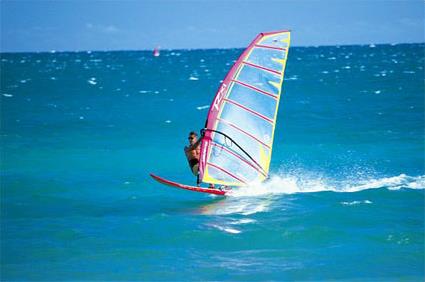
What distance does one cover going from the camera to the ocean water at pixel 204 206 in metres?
9.52

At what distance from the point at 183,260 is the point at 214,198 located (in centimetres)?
353

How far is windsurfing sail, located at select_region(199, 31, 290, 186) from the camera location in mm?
11906

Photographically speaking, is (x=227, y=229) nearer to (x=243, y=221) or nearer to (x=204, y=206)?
(x=243, y=221)

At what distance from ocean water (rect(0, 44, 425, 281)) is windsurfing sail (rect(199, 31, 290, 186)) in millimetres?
762

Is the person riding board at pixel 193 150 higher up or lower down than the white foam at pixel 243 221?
higher up

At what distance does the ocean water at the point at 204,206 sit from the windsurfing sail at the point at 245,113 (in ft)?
2.50

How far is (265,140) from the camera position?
1242 cm

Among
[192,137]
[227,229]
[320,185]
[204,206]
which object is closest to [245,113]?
[192,137]

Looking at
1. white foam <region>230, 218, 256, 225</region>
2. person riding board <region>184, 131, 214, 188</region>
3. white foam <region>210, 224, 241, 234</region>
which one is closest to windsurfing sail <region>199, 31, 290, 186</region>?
person riding board <region>184, 131, 214, 188</region>

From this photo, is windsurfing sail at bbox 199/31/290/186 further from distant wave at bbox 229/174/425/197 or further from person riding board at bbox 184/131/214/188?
distant wave at bbox 229/174/425/197

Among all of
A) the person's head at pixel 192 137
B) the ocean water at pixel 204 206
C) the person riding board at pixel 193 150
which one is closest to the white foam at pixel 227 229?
the ocean water at pixel 204 206

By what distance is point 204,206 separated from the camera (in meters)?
12.7

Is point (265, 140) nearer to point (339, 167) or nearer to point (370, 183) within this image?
point (370, 183)

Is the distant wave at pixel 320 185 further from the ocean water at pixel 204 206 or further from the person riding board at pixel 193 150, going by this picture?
the person riding board at pixel 193 150
